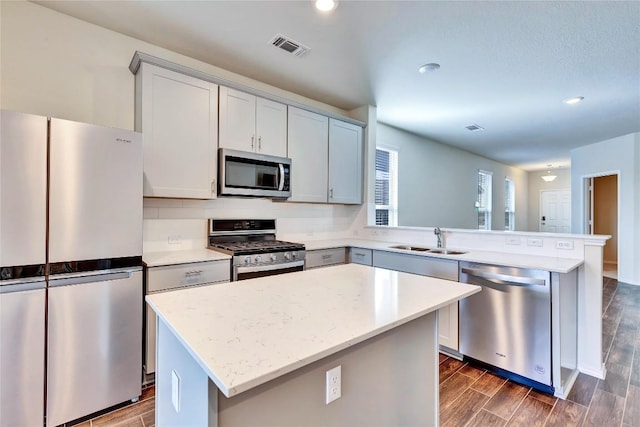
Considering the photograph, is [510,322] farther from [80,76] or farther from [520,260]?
[80,76]

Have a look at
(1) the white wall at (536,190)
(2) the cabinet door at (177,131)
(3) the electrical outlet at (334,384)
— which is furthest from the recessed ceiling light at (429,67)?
(1) the white wall at (536,190)

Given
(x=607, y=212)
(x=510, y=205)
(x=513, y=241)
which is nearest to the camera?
(x=513, y=241)

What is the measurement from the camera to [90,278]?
183 cm

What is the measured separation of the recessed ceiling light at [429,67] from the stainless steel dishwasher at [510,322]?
6.15 ft

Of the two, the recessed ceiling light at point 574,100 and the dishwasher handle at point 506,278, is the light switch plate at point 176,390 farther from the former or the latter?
the recessed ceiling light at point 574,100

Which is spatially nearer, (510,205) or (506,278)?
(506,278)

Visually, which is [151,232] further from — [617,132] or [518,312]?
[617,132]

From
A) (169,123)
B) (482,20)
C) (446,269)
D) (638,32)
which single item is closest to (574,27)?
(638,32)

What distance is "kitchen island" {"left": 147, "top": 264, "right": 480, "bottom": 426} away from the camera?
2.66 ft

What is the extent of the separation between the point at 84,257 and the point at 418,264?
252 centimetres

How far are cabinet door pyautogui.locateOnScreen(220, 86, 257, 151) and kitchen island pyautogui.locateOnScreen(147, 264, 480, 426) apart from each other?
167 cm

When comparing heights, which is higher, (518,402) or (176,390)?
(176,390)

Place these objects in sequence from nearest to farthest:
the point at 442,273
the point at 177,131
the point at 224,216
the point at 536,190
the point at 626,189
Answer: the point at 177,131 → the point at 442,273 → the point at 224,216 → the point at 626,189 → the point at 536,190

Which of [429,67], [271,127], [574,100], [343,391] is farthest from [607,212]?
[343,391]
